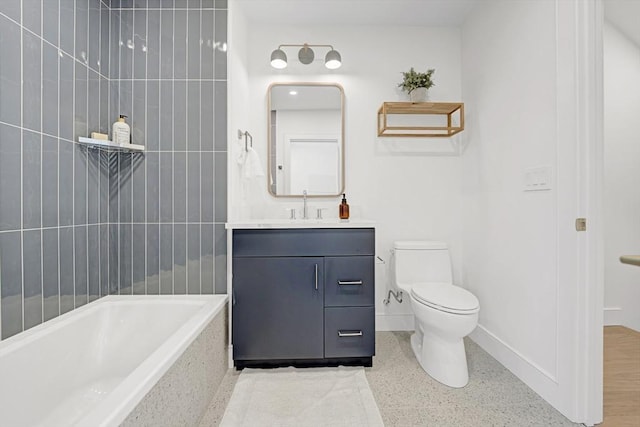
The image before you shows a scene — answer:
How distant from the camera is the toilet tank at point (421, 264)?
7.39ft

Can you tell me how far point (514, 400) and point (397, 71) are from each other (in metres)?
2.29

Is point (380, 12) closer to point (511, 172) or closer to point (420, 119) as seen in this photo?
point (420, 119)

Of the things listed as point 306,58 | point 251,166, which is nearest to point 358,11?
point 306,58

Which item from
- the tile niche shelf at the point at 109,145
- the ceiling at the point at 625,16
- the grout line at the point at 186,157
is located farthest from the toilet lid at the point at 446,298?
the ceiling at the point at 625,16

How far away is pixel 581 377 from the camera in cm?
138

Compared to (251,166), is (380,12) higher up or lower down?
higher up

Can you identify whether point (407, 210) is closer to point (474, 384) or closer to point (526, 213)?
point (526, 213)

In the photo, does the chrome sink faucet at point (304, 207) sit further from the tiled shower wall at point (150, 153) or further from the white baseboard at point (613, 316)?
the white baseboard at point (613, 316)

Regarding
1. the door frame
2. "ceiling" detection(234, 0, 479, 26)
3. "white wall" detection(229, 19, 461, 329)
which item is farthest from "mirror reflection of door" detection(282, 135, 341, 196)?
the door frame

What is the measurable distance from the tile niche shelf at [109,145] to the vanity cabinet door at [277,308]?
2.95ft

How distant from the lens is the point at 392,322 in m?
2.50

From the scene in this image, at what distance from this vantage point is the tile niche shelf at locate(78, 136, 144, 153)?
1.64 meters

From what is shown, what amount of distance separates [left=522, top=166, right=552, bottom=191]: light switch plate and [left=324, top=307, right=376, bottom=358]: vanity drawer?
1128 millimetres

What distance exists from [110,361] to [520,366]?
87.3 inches
